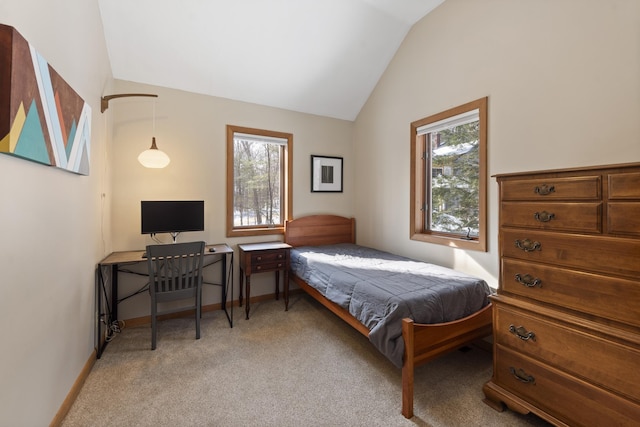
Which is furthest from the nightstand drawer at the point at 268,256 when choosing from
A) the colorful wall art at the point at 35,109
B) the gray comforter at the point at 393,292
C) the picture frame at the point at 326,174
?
the colorful wall art at the point at 35,109

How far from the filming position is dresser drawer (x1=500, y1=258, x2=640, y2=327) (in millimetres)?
1202

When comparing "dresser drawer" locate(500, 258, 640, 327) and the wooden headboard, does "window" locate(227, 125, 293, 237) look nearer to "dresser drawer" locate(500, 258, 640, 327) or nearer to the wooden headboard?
the wooden headboard

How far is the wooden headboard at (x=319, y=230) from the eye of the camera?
11.8ft

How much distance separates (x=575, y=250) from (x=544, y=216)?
0.68ft

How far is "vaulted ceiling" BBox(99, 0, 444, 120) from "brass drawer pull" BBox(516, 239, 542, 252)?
2.60 meters

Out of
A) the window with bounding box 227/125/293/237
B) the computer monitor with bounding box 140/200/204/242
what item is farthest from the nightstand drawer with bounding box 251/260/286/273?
the computer monitor with bounding box 140/200/204/242

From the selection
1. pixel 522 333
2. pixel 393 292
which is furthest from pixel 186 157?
pixel 522 333

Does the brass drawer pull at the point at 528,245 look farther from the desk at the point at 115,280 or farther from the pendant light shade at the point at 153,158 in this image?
the pendant light shade at the point at 153,158

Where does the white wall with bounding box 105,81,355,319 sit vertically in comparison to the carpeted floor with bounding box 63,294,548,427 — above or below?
above

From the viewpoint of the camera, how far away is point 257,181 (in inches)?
141

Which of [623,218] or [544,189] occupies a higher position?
[544,189]

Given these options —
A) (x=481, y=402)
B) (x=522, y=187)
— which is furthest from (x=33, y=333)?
(x=522, y=187)

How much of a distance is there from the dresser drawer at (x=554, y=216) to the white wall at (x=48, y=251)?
243 centimetres

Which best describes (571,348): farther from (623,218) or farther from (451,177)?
(451,177)
